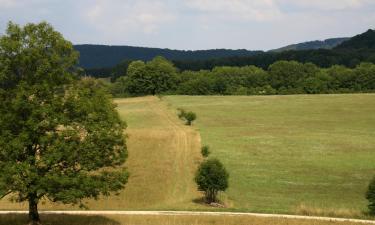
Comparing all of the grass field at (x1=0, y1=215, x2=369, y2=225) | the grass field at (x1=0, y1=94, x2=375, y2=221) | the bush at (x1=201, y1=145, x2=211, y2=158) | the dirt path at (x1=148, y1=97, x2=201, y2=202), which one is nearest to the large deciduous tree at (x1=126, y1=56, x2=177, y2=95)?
the grass field at (x1=0, y1=94, x2=375, y2=221)

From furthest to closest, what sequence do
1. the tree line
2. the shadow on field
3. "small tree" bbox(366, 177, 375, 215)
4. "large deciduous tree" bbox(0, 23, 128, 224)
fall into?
the tree line → "small tree" bbox(366, 177, 375, 215) → the shadow on field → "large deciduous tree" bbox(0, 23, 128, 224)

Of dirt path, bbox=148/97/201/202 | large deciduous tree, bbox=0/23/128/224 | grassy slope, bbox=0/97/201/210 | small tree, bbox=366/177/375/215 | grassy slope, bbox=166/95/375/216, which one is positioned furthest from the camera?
dirt path, bbox=148/97/201/202

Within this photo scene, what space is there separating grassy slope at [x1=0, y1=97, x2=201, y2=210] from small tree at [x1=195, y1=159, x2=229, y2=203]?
1873 mm

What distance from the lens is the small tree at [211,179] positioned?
46375 millimetres

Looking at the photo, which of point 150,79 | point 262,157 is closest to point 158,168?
point 262,157

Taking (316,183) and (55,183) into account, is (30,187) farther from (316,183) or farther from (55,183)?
(316,183)

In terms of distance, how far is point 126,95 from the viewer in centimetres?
16138

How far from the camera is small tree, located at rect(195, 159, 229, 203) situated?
46375mm

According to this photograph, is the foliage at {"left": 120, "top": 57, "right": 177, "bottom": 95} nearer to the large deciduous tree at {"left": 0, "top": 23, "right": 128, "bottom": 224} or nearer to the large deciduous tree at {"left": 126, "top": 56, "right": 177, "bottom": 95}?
the large deciduous tree at {"left": 126, "top": 56, "right": 177, "bottom": 95}

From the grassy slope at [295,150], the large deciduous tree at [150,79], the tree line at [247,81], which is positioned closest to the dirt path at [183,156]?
the grassy slope at [295,150]

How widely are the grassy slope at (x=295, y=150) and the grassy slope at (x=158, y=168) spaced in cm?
387

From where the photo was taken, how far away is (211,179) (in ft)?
152

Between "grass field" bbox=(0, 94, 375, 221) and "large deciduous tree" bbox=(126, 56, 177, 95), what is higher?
"large deciduous tree" bbox=(126, 56, 177, 95)

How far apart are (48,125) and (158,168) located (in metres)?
30.9
